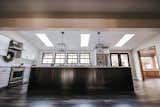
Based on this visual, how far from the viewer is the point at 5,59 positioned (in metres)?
4.11

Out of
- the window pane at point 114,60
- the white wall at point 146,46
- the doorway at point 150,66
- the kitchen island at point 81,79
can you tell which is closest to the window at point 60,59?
the kitchen island at point 81,79

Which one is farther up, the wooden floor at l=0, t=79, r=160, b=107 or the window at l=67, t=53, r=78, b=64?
the window at l=67, t=53, r=78, b=64

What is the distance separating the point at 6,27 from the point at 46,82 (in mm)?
2350

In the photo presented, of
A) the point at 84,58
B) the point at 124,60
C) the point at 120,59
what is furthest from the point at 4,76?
the point at 124,60

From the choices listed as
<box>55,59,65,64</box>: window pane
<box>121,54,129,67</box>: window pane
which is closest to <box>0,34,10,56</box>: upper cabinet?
<box>55,59,65,64</box>: window pane

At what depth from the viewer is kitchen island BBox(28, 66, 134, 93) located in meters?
3.74

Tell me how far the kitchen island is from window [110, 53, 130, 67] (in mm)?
4786

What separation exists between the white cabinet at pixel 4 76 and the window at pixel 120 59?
7.51 meters

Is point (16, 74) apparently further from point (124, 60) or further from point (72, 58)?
point (124, 60)

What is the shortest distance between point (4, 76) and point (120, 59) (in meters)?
8.32

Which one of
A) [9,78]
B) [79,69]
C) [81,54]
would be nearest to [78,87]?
[79,69]

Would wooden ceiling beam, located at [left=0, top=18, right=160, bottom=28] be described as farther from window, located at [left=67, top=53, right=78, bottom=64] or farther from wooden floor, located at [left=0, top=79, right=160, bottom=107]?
window, located at [left=67, top=53, right=78, bottom=64]

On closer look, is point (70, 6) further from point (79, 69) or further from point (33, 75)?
point (33, 75)

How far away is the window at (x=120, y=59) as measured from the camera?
8.42 metres
